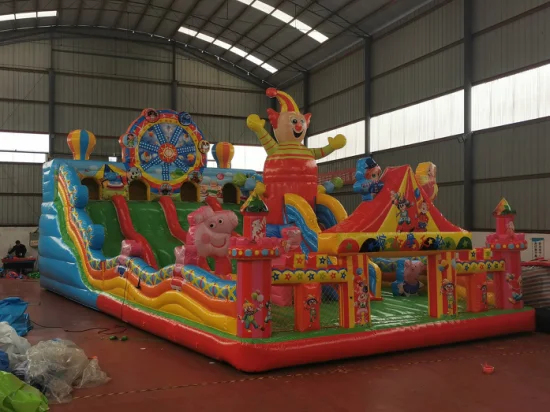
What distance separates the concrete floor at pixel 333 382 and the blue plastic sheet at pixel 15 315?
26.3 inches

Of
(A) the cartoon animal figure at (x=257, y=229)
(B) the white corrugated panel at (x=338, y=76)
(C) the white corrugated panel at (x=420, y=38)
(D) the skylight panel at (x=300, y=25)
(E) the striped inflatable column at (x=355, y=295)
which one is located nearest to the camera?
(A) the cartoon animal figure at (x=257, y=229)

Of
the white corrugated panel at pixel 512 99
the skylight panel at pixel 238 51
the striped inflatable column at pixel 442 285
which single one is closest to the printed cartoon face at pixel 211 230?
the striped inflatable column at pixel 442 285

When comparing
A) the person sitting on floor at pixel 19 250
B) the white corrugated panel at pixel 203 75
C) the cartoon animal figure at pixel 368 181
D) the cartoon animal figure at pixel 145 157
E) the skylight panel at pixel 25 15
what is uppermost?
the skylight panel at pixel 25 15

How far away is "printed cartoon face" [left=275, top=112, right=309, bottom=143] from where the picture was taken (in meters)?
7.18

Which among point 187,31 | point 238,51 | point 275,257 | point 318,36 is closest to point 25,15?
point 187,31

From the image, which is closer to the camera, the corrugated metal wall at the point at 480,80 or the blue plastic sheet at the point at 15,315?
the blue plastic sheet at the point at 15,315

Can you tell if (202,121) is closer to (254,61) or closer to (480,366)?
(254,61)

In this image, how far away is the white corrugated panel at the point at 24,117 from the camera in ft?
53.7

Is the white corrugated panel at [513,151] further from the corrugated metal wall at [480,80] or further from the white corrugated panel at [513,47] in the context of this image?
the white corrugated panel at [513,47]

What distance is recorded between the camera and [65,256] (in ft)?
26.7

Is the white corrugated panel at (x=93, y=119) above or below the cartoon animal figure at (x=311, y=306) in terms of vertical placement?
above

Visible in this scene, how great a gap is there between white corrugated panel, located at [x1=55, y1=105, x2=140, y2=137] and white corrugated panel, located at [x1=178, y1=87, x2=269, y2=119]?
1.68 meters

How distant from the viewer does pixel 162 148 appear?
29.4ft

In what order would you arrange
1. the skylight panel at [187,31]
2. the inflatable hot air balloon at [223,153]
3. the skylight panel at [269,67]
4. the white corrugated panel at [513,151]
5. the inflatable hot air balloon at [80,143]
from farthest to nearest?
the skylight panel at [269,67] < the skylight panel at [187,31] < the white corrugated panel at [513,151] < the inflatable hot air balloon at [223,153] < the inflatable hot air balloon at [80,143]
